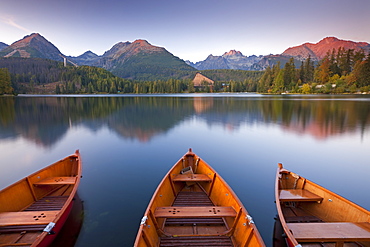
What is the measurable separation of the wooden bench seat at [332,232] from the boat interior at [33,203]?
283 inches

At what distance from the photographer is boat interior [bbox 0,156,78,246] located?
5.97 meters

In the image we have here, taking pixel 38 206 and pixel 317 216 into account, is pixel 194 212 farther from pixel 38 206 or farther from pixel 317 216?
pixel 38 206

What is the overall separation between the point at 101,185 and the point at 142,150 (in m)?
7.54

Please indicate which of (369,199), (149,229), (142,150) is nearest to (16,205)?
(149,229)

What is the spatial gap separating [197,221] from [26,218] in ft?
17.5

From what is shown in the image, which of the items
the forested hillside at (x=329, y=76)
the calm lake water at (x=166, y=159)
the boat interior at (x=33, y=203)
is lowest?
the calm lake water at (x=166, y=159)

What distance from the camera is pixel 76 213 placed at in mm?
8875

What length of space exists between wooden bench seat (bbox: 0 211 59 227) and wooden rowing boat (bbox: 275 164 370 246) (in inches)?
272

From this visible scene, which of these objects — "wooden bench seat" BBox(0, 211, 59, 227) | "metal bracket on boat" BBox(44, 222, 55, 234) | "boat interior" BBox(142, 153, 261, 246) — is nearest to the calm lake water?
"wooden bench seat" BBox(0, 211, 59, 227)

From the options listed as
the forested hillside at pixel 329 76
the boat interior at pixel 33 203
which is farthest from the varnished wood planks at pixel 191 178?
the forested hillside at pixel 329 76

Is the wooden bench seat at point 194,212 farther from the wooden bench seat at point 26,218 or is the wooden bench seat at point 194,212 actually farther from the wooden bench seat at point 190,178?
the wooden bench seat at point 26,218

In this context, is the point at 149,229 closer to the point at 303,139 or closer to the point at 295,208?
the point at 295,208

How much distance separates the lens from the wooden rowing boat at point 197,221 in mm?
5418

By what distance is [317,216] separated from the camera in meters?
7.32
